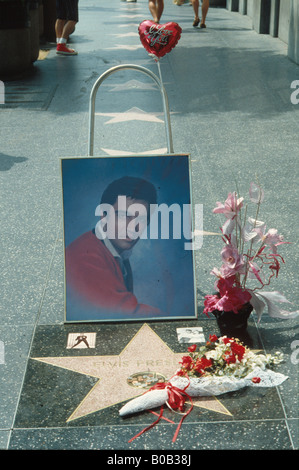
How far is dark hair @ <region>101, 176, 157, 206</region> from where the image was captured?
13.4 feet

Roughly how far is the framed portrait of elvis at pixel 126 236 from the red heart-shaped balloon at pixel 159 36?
3.11 feet

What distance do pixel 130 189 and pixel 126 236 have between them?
0.27m

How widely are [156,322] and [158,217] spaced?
0.62 m

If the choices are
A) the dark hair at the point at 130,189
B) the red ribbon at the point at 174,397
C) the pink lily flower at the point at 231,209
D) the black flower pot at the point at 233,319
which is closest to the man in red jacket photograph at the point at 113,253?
the dark hair at the point at 130,189

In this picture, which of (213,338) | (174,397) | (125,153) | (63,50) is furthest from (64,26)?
(174,397)

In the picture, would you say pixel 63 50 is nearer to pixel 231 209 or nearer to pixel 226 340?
pixel 231 209

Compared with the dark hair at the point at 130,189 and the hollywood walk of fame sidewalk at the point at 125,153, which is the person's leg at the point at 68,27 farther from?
the dark hair at the point at 130,189

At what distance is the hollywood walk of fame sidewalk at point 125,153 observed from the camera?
3.27 meters

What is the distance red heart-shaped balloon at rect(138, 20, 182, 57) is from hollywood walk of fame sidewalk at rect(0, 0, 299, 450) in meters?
1.46

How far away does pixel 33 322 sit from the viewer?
4195mm

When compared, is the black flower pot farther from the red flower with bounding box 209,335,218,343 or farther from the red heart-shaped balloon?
the red heart-shaped balloon

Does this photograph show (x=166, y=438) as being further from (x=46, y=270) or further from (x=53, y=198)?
(x=53, y=198)

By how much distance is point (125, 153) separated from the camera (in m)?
7.24
